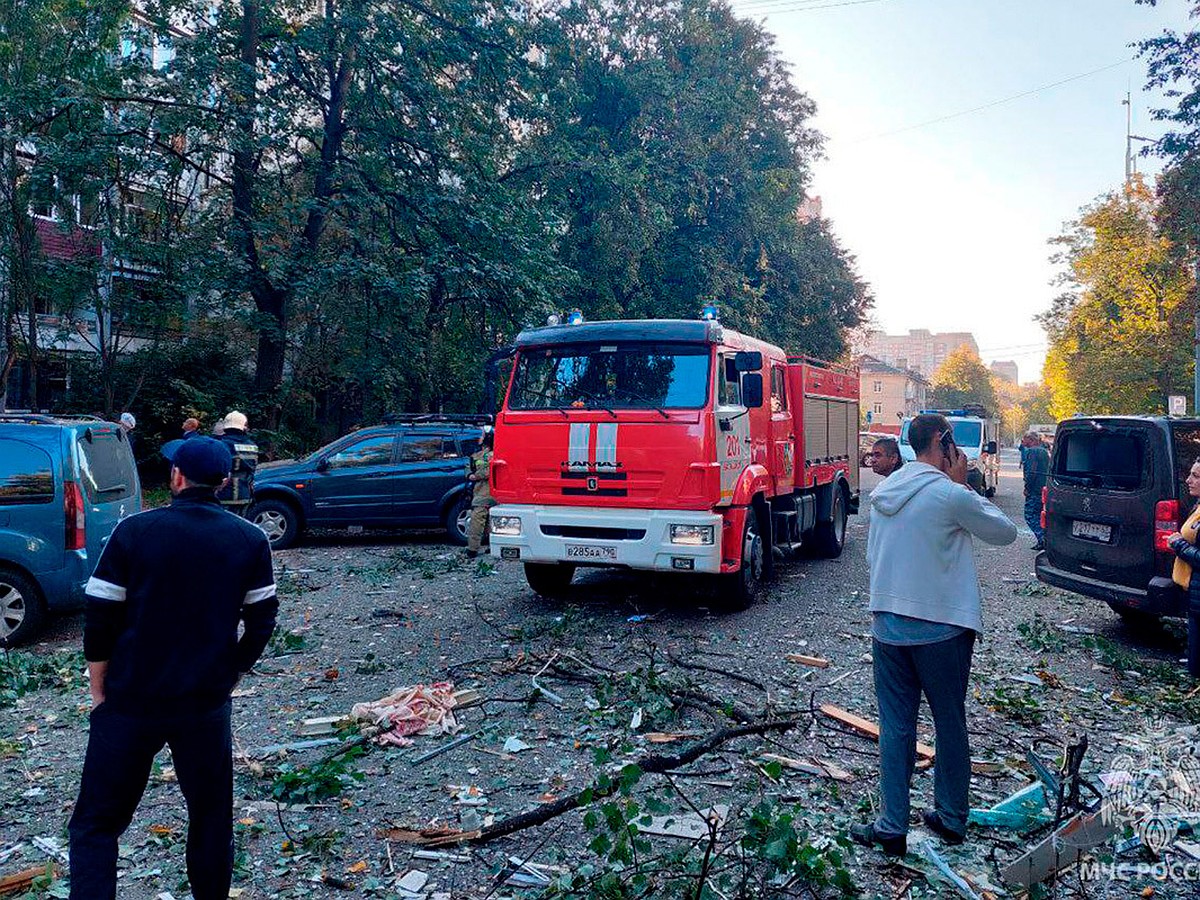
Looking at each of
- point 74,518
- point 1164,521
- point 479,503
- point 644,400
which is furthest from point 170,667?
point 479,503

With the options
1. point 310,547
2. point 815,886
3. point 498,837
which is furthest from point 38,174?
point 815,886

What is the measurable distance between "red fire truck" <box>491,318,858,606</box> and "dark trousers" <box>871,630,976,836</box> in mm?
3935

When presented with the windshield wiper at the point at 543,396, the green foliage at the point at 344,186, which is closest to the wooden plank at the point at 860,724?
the windshield wiper at the point at 543,396

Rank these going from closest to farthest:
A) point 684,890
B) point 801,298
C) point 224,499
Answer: point 684,890
point 224,499
point 801,298

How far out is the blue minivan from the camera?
735cm

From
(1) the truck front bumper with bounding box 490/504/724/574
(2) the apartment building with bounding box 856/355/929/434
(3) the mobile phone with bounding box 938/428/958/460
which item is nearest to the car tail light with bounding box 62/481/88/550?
(1) the truck front bumper with bounding box 490/504/724/574

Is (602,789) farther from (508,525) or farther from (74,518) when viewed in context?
(74,518)

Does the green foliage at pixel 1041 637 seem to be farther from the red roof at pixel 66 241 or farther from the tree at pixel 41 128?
the red roof at pixel 66 241

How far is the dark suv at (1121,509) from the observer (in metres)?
7.25

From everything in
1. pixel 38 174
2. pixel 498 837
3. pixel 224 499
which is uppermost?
pixel 38 174

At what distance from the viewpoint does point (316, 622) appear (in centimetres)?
866

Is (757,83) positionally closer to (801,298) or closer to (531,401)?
(801,298)

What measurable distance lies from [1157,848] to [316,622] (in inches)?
279

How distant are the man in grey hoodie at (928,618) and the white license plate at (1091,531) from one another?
15.0 ft
